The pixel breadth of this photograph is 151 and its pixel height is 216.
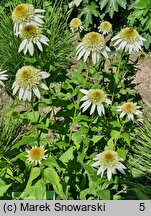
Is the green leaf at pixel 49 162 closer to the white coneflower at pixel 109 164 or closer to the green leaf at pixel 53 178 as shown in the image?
the green leaf at pixel 53 178

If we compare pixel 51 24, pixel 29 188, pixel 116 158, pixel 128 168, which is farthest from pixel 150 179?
pixel 51 24

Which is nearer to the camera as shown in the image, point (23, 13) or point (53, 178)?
point (53, 178)

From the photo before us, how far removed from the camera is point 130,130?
101 inches

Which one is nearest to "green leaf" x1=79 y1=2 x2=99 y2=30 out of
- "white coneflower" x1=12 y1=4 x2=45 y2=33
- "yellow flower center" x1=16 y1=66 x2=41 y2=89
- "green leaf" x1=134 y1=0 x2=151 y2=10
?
"green leaf" x1=134 y1=0 x2=151 y2=10

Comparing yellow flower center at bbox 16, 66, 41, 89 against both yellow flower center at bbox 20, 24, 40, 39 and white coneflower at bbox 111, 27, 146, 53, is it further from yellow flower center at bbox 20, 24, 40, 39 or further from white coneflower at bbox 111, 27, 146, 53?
white coneflower at bbox 111, 27, 146, 53

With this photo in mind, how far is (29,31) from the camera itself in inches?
76.6

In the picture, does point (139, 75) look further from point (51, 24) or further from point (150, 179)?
point (150, 179)

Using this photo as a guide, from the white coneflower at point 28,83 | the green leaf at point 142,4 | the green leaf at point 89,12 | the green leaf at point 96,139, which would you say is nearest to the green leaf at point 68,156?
the green leaf at point 96,139

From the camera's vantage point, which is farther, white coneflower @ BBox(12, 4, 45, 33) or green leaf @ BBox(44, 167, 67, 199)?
white coneflower @ BBox(12, 4, 45, 33)

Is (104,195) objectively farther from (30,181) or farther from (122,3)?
(122,3)

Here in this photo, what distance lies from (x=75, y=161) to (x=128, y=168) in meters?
0.59

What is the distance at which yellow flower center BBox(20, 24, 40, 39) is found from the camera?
6.38 feet

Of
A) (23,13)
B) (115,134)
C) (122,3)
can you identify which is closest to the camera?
(23,13)

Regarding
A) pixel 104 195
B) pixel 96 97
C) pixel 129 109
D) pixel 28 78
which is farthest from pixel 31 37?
pixel 104 195
